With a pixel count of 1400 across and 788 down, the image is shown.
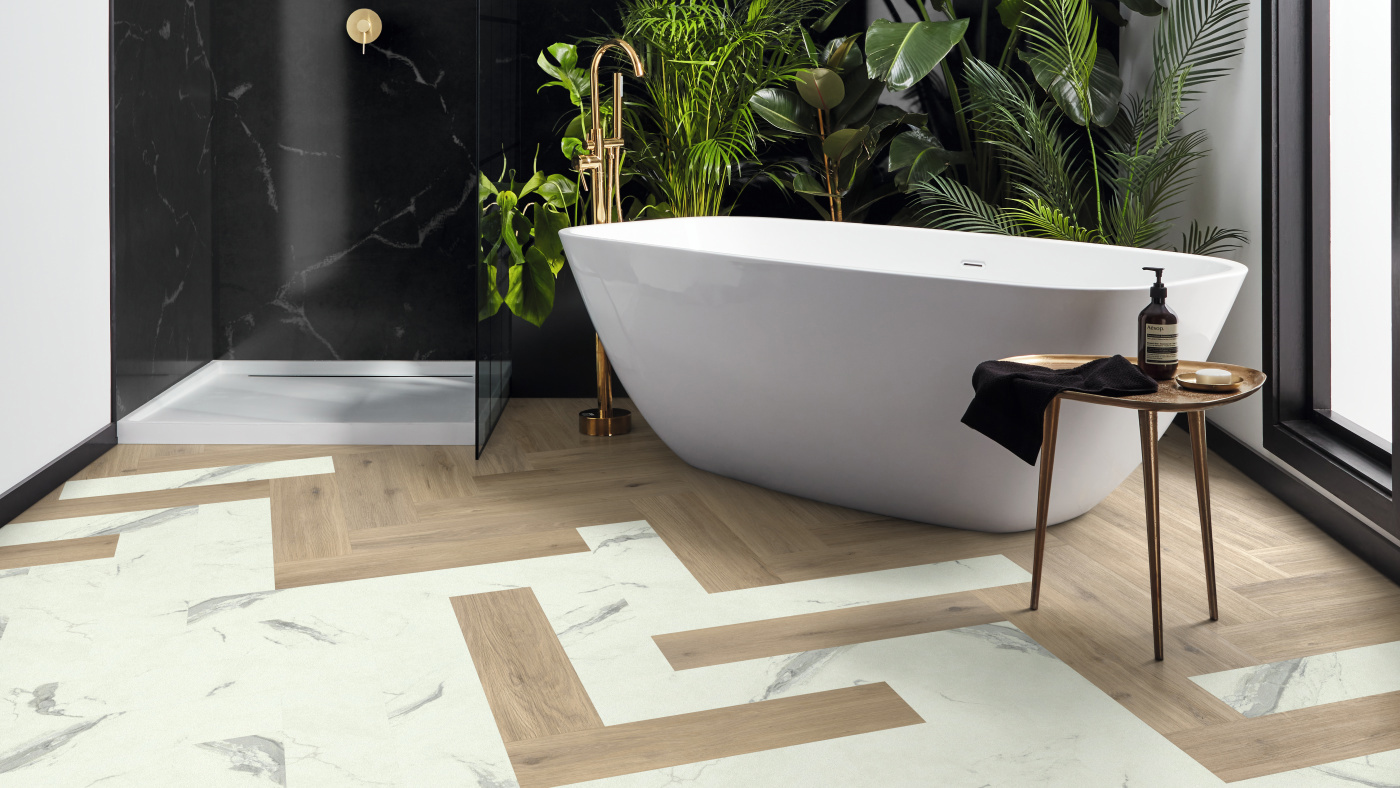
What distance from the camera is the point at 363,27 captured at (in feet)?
13.3

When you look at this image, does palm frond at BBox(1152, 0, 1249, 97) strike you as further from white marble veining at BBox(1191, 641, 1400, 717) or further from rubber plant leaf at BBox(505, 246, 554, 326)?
rubber plant leaf at BBox(505, 246, 554, 326)

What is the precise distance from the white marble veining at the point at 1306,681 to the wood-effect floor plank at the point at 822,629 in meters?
0.43

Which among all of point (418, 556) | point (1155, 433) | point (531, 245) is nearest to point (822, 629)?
point (1155, 433)

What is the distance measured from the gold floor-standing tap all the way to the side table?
5.14 feet

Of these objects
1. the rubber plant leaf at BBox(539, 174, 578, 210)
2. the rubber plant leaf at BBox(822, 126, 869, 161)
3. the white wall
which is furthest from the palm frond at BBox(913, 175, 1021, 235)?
the white wall

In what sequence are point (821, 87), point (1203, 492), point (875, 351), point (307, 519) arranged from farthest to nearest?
point (821, 87), point (307, 519), point (875, 351), point (1203, 492)

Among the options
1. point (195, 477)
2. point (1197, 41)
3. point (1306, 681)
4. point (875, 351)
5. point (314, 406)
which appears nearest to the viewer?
point (1306, 681)

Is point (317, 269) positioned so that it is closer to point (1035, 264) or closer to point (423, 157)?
point (423, 157)

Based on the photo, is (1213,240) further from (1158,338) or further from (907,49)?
(1158,338)

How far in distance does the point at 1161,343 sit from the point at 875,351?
2.01 ft

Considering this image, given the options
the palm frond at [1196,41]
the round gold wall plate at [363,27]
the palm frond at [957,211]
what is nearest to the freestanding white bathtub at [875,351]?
the palm frond at [957,211]

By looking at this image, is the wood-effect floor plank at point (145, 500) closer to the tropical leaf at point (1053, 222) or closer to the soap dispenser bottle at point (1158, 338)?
the soap dispenser bottle at point (1158, 338)

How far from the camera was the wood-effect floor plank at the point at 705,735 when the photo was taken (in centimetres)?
158

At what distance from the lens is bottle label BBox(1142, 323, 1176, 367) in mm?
1922
